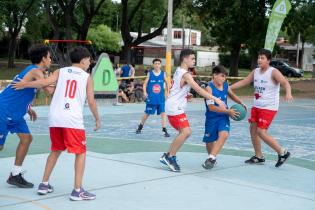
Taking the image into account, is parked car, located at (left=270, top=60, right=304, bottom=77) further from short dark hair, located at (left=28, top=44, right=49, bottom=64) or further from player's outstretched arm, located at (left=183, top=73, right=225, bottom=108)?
short dark hair, located at (left=28, top=44, right=49, bottom=64)

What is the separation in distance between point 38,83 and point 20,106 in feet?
1.89

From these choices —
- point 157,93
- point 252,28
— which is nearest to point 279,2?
point 157,93

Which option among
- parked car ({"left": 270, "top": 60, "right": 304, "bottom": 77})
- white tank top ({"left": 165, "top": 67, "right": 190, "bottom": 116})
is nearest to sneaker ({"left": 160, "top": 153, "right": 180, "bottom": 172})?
white tank top ({"left": 165, "top": 67, "right": 190, "bottom": 116})

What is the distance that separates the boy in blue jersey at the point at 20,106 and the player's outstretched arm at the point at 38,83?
14 cm

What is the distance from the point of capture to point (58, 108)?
636 centimetres

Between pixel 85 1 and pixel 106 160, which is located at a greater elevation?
pixel 85 1

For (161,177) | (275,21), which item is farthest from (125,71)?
(161,177)

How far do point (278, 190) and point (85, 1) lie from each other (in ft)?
121

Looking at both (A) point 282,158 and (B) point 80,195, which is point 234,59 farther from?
(B) point 80,195

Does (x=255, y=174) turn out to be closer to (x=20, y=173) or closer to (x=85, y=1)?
(x=20, y=173)

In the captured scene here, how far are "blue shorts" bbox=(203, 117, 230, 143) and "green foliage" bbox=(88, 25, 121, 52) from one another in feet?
208

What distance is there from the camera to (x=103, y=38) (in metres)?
72.8

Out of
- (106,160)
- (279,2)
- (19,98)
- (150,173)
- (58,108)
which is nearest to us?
(58,108)

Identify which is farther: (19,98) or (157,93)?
(157,93)
